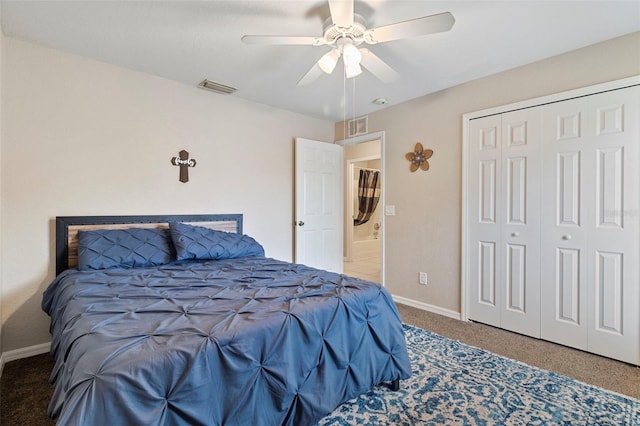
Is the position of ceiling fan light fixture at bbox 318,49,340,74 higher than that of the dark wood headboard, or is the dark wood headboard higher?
ceiling fan light fixture at bbox 318,49,340,74

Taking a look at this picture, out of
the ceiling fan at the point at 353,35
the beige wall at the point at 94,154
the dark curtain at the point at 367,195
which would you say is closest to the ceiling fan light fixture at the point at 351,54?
the ceiling fan at the point at 353,35

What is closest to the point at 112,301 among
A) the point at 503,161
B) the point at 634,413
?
the point at 634,413

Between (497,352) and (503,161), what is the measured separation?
5.46 ft

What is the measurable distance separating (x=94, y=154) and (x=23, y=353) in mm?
1636

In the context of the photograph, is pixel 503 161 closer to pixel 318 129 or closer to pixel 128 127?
pixel 318 129

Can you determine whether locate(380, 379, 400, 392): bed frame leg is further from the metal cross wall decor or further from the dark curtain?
the dark curtain

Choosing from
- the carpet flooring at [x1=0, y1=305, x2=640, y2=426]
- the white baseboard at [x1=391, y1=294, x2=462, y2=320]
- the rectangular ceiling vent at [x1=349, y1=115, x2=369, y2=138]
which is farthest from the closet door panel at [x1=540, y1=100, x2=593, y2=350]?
the rectangular ceiling vent at [x1=349, y1=115, x2=369, y2=138]

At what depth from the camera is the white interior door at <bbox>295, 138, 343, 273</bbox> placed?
3947mm

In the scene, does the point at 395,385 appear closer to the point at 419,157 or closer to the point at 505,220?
the point at 505,220

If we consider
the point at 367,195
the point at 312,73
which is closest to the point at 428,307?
the point at 312,73

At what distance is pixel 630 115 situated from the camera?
87.4 inches

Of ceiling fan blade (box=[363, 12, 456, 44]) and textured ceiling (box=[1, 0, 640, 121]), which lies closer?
ceiling fan blade (box=[363, 12, 456, 44])

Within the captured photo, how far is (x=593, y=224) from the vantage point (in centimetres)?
236

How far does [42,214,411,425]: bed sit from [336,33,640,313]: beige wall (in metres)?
1.68
